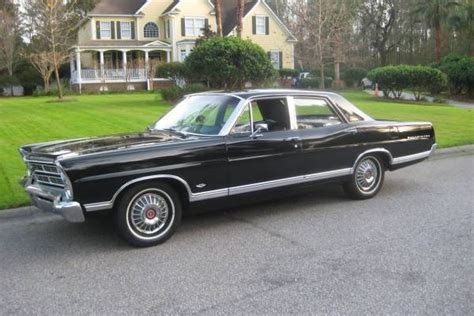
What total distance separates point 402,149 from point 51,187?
188 inches

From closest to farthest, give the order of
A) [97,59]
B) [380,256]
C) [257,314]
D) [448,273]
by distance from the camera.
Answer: [257,314], [448,273], [380,256], [97,59]

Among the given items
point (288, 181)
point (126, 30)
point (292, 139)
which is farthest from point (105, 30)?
point (288, 181)

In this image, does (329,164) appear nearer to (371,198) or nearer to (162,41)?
(371,198)

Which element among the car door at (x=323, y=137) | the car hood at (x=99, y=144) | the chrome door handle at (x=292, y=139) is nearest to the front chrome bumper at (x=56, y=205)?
the car hood at (x=99, y=144)

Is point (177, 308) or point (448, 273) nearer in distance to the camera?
point (177, 308)

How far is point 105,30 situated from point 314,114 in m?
40.6

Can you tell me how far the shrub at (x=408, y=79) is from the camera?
2623 cm

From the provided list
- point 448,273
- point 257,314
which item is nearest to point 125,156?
point 257,314

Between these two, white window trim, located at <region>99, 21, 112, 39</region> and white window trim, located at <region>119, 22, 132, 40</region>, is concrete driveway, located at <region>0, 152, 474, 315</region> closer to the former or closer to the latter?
white window trim, located at <region>99, 21, 112, 39</region>

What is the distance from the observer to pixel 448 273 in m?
4.65

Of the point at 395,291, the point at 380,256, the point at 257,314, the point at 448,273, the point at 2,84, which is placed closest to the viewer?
the point at 257,314

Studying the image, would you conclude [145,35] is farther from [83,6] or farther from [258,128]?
[258,128]

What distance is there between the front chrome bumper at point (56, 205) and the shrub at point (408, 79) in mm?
23317

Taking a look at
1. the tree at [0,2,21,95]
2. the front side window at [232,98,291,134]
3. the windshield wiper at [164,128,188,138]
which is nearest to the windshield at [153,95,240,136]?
Answer: the windshield wiper at [164,128,188,138]
